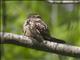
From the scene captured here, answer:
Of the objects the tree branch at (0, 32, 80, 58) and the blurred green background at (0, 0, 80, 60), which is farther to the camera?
the blurred green background at (0, 0, 80, 60)

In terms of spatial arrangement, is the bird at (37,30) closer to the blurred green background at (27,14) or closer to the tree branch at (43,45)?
the tree branch at (43,45)

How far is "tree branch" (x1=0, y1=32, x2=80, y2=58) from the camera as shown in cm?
114

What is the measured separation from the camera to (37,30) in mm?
1200

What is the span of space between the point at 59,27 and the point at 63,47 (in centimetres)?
140

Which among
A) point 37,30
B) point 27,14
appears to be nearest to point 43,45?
point 37,30

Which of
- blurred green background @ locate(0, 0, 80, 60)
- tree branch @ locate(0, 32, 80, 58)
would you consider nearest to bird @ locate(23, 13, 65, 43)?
tree branch @ locate(0, 32, 80, 58)

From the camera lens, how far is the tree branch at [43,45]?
1144 mm

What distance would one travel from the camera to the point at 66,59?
1.22 metres

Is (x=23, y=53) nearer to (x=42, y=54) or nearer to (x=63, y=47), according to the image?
(x=42, y=54)

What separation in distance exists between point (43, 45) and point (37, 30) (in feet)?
0.20

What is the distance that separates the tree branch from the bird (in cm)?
2

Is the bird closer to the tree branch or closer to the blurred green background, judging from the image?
the tree branch

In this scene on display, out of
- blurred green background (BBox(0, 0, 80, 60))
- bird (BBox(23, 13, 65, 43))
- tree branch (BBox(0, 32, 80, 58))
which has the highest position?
bird (BBox(23, 13, 65, 43))

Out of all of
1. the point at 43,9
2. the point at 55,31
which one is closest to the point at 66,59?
the point at 55,31
